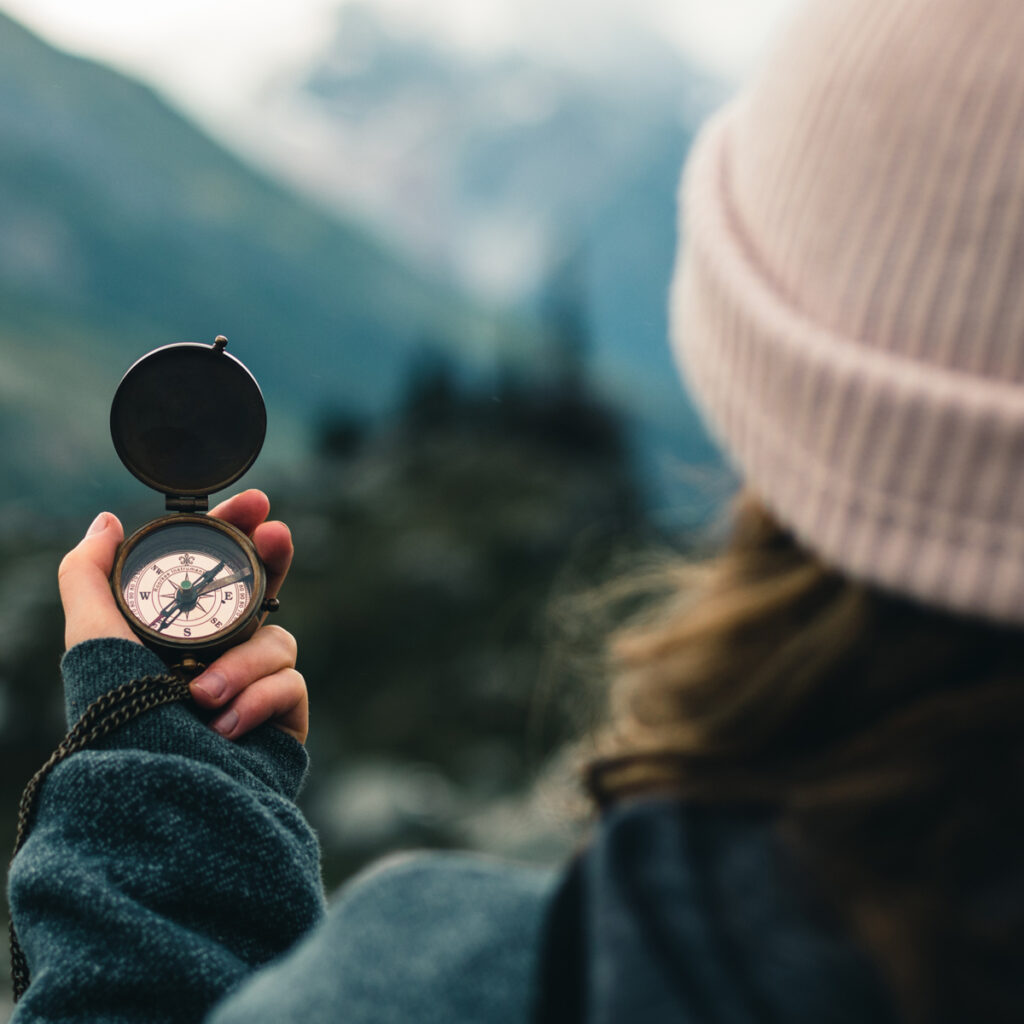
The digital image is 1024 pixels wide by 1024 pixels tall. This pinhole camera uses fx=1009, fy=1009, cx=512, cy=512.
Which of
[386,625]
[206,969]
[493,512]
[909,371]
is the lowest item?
[386,625]

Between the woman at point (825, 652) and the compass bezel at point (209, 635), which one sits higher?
→ the woman at point (825, 652)

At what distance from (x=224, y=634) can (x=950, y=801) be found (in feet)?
2.45

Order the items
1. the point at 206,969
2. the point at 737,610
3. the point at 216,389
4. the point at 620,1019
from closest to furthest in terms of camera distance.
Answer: the point at 620,1019 → the point at 737,610 → the point at 206,969 → the point at 216,389

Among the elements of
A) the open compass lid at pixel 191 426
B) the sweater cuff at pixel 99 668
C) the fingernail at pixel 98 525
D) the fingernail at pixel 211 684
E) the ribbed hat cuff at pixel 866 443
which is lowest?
the fingernail at pixel 211 684

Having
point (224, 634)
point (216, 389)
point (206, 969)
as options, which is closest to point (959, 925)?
point (206, 969)

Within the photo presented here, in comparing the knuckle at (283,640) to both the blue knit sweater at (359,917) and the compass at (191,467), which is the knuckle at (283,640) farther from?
the blue knit sweater at (359,917)

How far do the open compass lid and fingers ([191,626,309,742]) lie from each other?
0.20m

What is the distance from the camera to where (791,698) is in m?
0.55

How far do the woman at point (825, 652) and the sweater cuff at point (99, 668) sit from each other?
15.7 inches

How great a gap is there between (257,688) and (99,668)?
0.15 meters

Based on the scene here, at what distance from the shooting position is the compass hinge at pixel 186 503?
1122 millimetres

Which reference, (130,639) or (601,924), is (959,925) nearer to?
(601,924)

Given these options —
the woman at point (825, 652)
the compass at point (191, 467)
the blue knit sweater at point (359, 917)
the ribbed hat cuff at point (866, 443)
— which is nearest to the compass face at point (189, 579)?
the compass at point (191, 467)

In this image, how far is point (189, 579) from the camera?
1.10 metres
